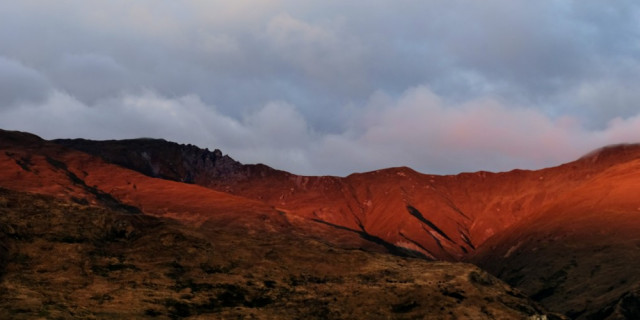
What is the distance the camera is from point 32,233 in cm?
8700

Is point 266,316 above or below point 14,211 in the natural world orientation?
below

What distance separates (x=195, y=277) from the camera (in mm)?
85250

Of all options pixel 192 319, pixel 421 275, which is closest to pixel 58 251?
pixel 192 319

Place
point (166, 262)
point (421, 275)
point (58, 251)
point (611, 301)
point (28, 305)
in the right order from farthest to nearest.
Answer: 1. point (611, 301)
2. point (421, 275)
3. point (166, 262)
4. point (58, 251)
5. point (28, 305)

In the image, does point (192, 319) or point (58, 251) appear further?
point (58, 251)

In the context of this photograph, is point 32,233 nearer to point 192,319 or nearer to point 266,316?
point 192,319

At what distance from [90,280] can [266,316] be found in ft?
80.5

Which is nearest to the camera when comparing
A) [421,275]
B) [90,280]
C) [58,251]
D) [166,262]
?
[90,280]

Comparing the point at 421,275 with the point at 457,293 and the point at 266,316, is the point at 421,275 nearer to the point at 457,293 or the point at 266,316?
the point at 457,293

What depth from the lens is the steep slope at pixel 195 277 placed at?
232 feet

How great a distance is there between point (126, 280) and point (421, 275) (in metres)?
46.9

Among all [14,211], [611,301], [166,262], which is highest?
[14,211]

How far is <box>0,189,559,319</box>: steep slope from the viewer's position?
70625 mm

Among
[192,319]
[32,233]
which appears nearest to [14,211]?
[32,233]
